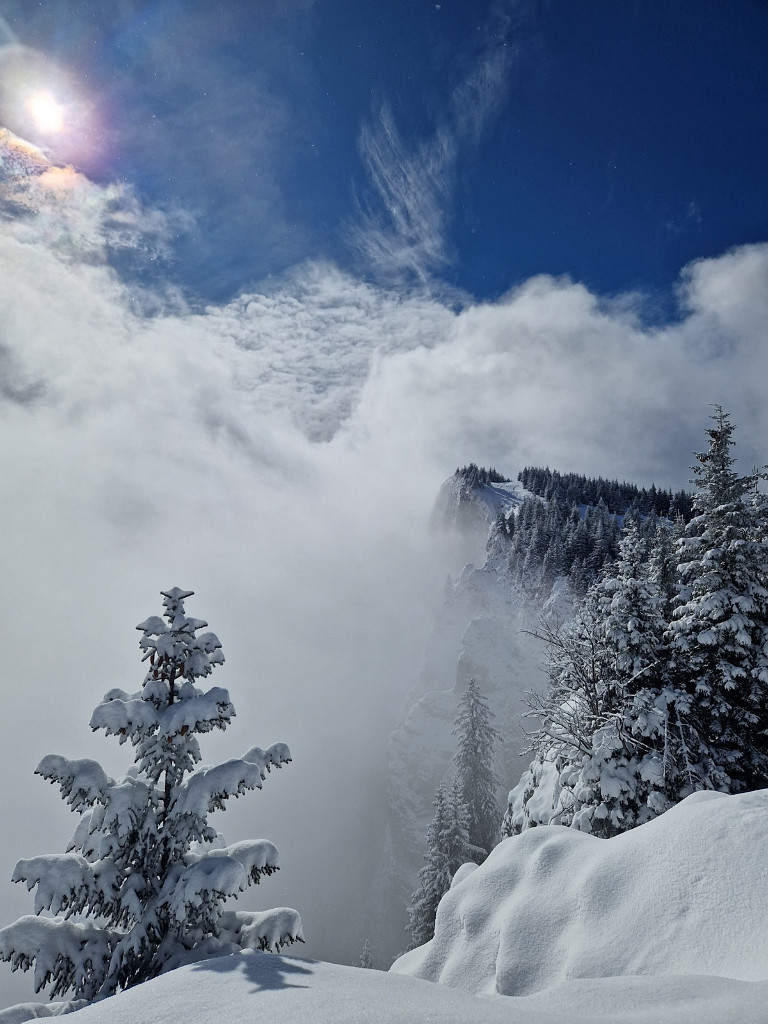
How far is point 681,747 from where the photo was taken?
14.3m

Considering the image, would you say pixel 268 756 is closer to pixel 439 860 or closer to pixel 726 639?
pixel 726 639

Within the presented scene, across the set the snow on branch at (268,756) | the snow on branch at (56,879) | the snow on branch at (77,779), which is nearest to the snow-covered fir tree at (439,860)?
the snow on branch at (268,756)

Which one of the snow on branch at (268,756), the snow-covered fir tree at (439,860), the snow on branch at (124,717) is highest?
the snow on branch at (124,717)

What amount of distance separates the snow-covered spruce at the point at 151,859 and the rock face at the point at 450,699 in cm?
5442

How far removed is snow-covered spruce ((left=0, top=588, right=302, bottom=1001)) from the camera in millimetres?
7957

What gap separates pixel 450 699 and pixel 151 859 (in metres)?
76.8

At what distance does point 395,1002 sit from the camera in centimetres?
380

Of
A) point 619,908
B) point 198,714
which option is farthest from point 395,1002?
point 198,714

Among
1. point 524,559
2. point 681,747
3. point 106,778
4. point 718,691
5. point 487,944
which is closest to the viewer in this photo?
point 487,944

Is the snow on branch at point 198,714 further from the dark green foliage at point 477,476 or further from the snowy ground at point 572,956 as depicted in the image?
the dark green foliage at point 477,476

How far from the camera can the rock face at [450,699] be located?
67062 mm

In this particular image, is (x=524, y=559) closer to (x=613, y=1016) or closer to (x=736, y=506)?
(x=736, y=506)

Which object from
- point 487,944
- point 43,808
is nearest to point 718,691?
point 487,944

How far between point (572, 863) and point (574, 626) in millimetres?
13008
